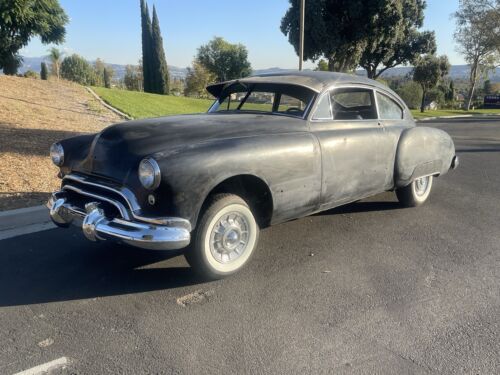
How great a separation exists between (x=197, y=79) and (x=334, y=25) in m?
38.4

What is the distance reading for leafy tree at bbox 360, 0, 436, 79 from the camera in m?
22.6

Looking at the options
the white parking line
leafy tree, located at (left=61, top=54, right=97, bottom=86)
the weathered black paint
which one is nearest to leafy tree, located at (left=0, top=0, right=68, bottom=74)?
the weathered black paint

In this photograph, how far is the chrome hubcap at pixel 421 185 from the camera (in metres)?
5.80

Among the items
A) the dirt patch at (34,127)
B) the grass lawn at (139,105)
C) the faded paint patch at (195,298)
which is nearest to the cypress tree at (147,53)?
the grass lawn at (139,105)

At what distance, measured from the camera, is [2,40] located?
11.6 metres

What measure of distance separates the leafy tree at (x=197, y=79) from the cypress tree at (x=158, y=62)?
53.6ft

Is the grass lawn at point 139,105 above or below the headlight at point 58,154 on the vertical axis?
above

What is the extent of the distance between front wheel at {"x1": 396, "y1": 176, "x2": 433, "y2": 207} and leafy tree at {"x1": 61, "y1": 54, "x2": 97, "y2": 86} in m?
74.5

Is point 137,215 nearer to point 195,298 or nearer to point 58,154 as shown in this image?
point 195,298

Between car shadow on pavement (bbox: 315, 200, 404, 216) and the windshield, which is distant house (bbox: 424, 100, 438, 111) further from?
the windshield

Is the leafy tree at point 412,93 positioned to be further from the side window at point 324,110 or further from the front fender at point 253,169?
the front fender at point 253,169

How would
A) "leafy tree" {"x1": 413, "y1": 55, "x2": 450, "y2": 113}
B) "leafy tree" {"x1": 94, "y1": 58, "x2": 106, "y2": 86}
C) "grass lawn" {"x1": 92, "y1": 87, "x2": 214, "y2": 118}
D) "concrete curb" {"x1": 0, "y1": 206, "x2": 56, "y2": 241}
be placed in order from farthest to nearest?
"leafy tree" {"x1": 94, "y1": 58, "x2": 106, "y2": 86} < "leafy tree" {"x1": 413, "y1": 55, "x2": 450, "y2": 113} < "grass lawn" {"x1": 92, "y1": 87, "x2": 214, "y2": 118} < "concrete curb" {"x1": 0, "y1": 206, "x2": 56, "y2": 241}

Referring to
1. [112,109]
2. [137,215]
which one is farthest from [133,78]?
[137,215]

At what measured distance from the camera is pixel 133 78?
6981 centimetres
